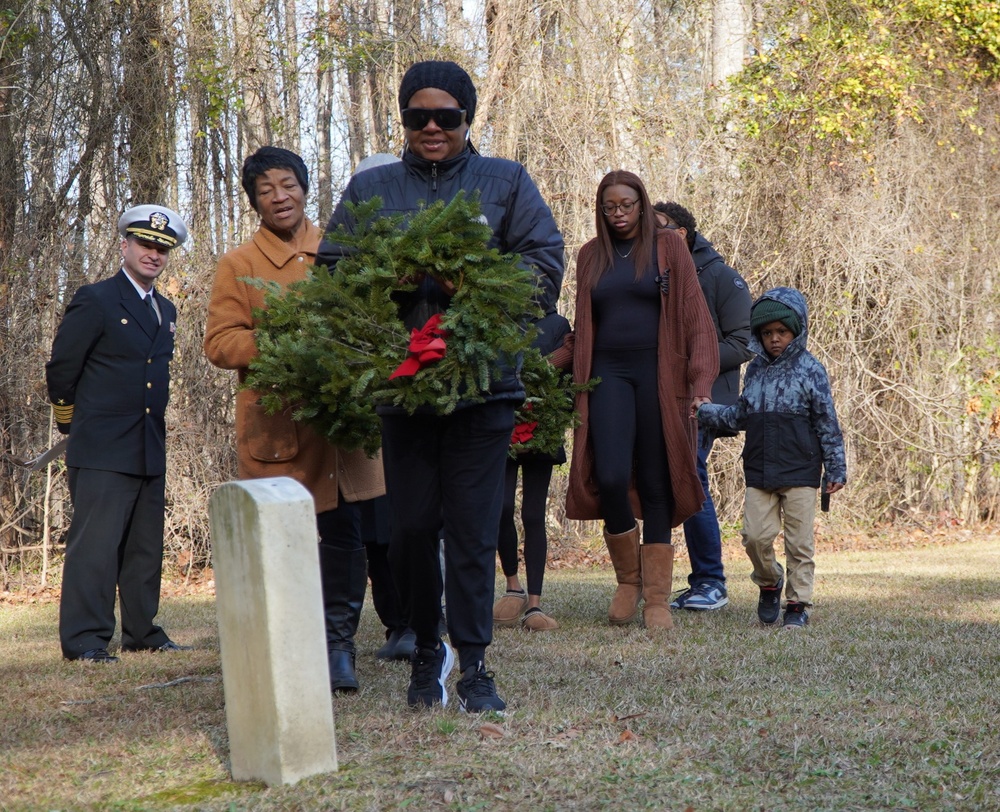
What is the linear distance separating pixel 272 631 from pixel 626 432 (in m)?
3.56

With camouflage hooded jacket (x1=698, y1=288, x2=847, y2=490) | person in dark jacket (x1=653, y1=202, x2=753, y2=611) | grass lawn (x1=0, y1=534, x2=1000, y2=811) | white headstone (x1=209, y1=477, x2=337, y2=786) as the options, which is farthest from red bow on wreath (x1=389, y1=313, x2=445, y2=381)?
person in dark jacket (x1=653, y1=202, x2=753, y2=611)

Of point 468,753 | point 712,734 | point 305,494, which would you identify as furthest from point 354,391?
point 712,734

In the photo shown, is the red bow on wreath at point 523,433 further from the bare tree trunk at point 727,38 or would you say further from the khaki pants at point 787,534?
the bare tree trunk at point 727,38

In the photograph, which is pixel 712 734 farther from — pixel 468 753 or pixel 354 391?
pixel 354 391

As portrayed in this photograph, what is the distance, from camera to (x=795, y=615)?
7.10 meters

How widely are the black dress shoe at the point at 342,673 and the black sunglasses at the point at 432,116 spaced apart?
2213 mm

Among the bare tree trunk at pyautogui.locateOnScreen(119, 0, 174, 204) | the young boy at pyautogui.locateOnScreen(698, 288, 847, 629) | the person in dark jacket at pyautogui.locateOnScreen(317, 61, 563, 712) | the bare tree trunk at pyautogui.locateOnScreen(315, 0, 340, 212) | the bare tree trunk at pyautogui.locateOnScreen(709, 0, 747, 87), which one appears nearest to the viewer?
the person in dark jacket at pyautogui.locateOnScreen(317, 61, 563, 712)

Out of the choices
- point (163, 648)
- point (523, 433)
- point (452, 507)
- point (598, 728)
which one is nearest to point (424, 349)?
point (452, 507)

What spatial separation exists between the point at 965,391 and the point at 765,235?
3303mm

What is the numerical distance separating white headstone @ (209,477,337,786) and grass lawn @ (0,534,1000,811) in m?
0.13

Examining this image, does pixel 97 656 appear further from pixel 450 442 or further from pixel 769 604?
pixel 769 604

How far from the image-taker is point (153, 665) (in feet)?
20.5

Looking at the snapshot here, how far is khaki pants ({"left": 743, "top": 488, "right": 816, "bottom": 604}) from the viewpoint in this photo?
278 inches

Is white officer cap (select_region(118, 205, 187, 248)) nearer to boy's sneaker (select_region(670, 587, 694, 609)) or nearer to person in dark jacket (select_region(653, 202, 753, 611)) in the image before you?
person in dark jacket (select_region(653, 202, 753, 611))
